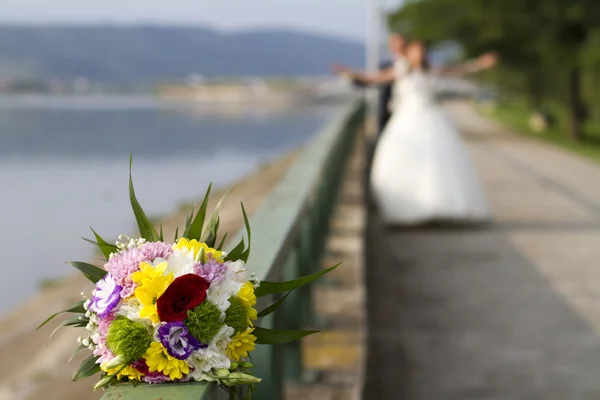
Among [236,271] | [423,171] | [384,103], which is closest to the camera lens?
[236,271]

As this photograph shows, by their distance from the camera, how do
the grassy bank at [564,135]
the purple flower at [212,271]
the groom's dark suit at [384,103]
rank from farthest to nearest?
the grassy bank at [564,135], the groom's dark suit at [384,103], the purple flower at [212,271]

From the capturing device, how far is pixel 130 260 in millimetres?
1788

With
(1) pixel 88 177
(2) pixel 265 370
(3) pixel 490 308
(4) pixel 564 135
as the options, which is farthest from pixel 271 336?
(1) pixel 88 177

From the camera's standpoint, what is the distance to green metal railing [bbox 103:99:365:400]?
169 centimetres

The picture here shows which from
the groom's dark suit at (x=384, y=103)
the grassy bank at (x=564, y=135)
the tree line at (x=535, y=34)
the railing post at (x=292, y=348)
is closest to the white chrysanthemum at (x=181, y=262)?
the railing post at (x=292, y=348)

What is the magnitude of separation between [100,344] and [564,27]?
2574 centimetres

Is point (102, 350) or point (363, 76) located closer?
point (102, 350)

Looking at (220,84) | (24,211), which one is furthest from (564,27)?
(220,84)

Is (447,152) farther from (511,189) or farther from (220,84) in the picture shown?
(220,84)

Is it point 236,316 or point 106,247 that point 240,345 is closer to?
point 236,316

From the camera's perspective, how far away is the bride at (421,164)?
34.1 ft

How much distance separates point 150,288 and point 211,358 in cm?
17

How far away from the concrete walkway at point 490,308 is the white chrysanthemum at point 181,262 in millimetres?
3656

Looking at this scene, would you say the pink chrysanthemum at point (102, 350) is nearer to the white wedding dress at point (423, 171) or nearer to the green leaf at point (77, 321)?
the green leaf at point (77, 321)
